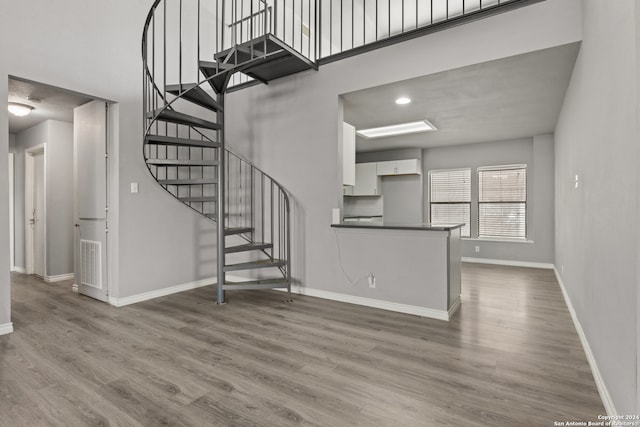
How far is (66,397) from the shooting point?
6.20ft

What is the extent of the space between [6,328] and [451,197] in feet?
23.3

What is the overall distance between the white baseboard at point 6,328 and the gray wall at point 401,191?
6439mm

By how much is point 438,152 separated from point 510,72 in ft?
13.3

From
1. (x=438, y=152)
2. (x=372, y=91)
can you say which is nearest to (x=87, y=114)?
(x=372, y=91)

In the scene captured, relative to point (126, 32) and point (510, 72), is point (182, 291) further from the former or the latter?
point (510, 72)

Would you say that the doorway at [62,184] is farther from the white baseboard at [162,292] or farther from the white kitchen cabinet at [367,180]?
the white kitchen cabinet at [367,180]

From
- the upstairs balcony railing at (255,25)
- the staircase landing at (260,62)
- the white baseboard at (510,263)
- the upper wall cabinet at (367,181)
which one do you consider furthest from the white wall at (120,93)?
the white baseboard at (510,263)

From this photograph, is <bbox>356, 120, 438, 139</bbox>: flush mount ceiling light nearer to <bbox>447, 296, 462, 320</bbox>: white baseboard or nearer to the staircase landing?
the staircase landing

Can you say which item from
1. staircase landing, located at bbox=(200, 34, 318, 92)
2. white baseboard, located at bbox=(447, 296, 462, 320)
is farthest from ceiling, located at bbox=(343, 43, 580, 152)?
white baseboard, located at bbox=(447, 296, 462, 320)

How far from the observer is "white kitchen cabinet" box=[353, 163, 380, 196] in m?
7.38

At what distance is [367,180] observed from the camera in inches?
294

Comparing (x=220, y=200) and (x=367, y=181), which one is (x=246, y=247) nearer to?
(x=220, y=200)

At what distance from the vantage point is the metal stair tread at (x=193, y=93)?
3.16 metres

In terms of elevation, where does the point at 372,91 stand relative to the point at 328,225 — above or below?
above
